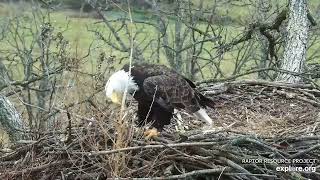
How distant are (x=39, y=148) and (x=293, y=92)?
2.83 metres

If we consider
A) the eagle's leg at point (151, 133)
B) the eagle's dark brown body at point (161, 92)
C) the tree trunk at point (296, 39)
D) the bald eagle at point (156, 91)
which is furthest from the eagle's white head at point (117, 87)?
the tree trunk at point (296, 39)

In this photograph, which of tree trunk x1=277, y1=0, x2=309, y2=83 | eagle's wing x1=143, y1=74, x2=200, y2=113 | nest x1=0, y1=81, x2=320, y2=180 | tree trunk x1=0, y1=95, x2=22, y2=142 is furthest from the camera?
tree trunk x1=277, y1=0, x2=309, y2=83

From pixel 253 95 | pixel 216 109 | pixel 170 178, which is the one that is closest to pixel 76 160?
pixel 170 178

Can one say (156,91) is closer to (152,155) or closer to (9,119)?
(152,155)

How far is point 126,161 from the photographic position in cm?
396

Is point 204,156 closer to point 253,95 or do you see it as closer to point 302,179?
point 302,179

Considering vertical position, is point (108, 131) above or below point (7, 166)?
above

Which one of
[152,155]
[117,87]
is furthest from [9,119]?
[152,155]

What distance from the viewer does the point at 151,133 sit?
4.51 meters

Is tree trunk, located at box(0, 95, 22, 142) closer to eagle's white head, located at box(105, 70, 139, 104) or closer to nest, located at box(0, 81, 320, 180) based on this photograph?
nest, located at box(0, 81, 320, 180)

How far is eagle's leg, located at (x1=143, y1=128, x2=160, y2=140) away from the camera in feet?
14.5

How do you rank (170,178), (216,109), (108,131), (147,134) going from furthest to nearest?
(216,109) < (147,134) < (108,131) < (170,178)

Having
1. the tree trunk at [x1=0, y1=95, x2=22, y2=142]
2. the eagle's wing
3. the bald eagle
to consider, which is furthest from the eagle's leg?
the tree trunk at [x1=0, y1=95, x2=22, y2=142]

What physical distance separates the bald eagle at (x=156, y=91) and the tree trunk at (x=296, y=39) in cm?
167
